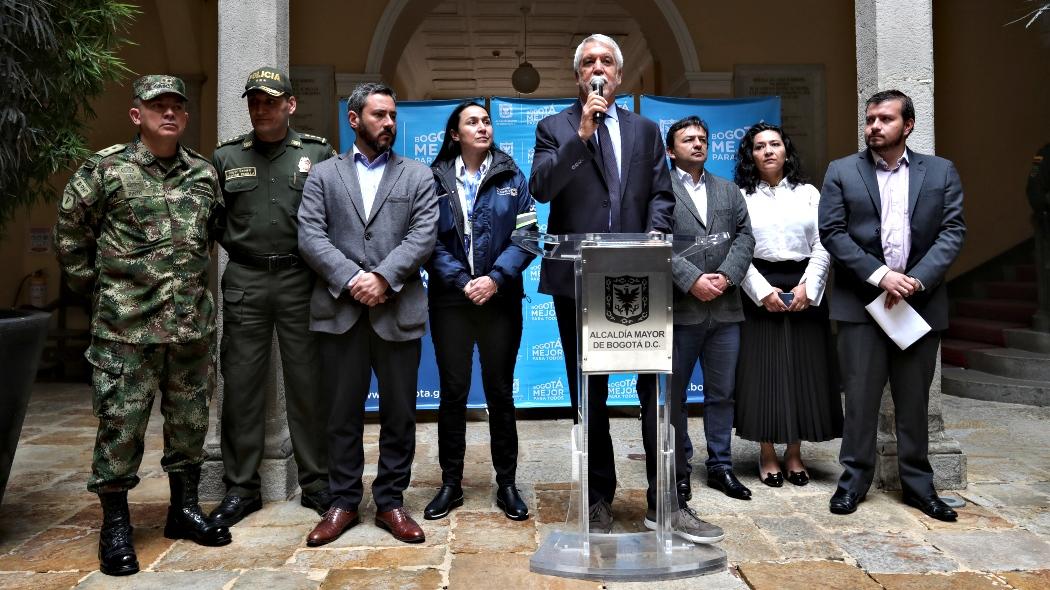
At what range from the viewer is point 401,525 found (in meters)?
3.37

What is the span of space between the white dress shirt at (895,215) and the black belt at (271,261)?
2.51 meters

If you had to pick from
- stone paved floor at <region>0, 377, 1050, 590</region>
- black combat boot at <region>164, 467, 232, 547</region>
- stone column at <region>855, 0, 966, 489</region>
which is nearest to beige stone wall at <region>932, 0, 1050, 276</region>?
stone paved floor at <region>0, 377, 1050, 590</region>

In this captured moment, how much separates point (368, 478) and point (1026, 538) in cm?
295

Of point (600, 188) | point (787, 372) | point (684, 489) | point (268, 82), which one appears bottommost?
point (684, 489)

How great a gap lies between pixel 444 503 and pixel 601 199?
1490 millimetres

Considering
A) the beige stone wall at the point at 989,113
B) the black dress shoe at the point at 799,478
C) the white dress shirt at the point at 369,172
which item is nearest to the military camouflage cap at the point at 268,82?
the white dress shirt at the point at 369,172

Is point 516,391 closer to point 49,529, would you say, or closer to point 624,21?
point 49,529

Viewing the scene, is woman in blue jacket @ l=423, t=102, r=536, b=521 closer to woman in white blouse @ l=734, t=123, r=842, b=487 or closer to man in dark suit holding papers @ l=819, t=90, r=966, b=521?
woman in white blouse @ l=734, t=123, r=842, b=487

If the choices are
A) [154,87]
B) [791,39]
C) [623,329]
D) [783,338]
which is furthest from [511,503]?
[791,39]

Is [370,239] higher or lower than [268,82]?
lower

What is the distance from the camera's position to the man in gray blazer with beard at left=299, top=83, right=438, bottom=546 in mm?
3461

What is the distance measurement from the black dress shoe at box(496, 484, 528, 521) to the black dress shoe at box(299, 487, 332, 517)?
750 millimetres

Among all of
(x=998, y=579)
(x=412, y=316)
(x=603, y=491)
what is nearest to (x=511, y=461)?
(x=603, y=491)

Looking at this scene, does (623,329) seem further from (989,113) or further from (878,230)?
(989,113)
